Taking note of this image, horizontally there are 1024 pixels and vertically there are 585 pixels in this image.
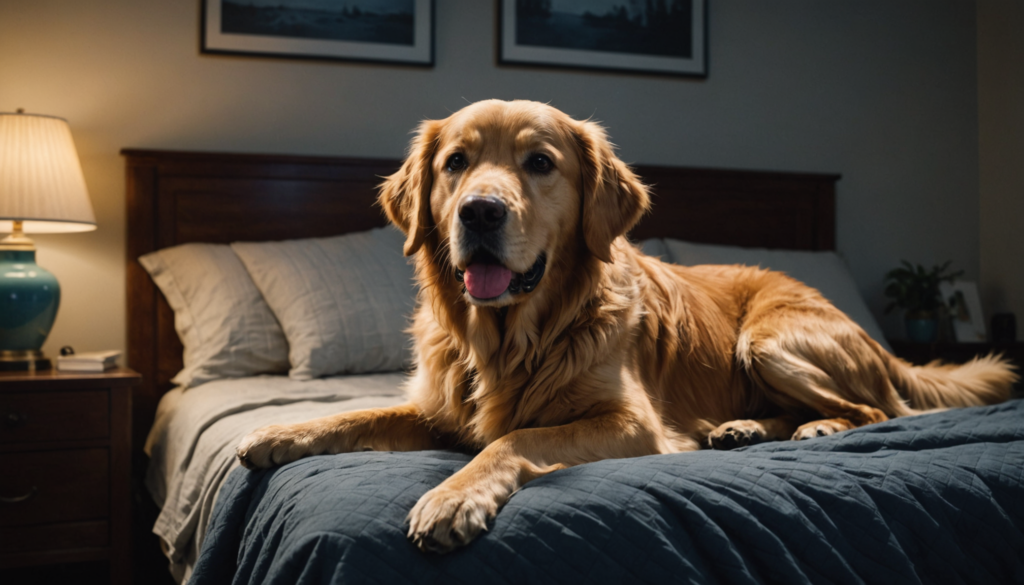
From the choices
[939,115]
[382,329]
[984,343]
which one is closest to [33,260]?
[382,329]

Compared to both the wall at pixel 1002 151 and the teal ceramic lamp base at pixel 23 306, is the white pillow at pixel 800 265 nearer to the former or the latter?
the wall at pixel 1002 151

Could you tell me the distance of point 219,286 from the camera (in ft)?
9.02

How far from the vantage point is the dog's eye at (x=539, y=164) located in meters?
1.61

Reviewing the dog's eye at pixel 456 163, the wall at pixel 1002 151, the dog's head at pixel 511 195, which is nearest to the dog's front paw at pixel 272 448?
the dog's head at pixel 511 195

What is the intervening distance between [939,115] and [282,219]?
3543mm

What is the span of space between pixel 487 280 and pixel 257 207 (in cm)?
Result: 200

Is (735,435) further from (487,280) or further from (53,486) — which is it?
(53,486)

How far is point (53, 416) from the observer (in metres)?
2.36

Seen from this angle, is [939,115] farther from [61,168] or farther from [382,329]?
[61,168]

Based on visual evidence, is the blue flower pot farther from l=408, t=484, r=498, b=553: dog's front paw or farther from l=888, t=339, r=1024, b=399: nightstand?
l=408, t=484, r=498, b=553: dog's front paw

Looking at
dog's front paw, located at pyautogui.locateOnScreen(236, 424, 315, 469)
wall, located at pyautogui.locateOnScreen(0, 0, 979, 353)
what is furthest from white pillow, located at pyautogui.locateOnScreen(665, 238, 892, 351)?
dog's front paw, located at pyautogui.locateOnScreen(236, 424, 315, 469)

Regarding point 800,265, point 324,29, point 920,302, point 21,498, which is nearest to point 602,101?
point 800,265

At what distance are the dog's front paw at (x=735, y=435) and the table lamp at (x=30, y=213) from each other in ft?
7.40

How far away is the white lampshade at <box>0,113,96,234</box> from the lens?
2572 mm
